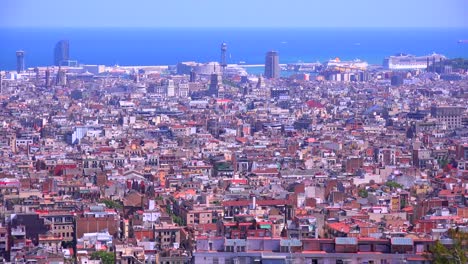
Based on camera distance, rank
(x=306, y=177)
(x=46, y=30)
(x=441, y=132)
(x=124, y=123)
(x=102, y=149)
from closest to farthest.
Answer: (x=306, y=177)
(x=102, y=149)
(x=441, y=132)
(x=124, y=123)
(x=46, y=30)

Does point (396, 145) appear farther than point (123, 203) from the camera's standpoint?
Yes

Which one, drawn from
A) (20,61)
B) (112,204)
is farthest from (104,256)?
(20,61)

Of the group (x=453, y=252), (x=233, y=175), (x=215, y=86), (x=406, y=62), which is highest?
(x=453, y=252)

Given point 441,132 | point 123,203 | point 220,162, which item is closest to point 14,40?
point 441,132

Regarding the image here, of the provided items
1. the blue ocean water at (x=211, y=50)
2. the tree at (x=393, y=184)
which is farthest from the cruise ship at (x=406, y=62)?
the tree at (x=393, y=184)

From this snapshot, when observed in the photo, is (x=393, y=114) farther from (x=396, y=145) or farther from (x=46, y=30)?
(x=46, y=30)

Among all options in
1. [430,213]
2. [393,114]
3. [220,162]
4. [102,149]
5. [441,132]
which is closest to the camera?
[430,213]

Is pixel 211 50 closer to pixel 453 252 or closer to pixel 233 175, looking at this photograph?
pixel 233 175
